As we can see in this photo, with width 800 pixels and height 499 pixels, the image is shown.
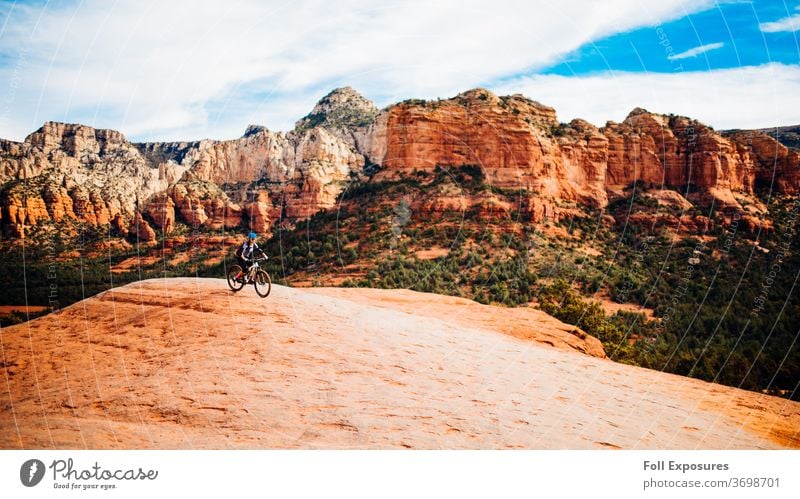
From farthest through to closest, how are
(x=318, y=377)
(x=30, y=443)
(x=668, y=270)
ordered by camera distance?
(x=668, y=270), (x=318, y=377), (x=30, y=443)

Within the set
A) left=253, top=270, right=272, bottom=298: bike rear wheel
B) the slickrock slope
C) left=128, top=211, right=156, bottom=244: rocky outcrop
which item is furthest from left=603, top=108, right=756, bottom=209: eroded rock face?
left=253, top=270, right=272, bottom=298: bike rear wheel

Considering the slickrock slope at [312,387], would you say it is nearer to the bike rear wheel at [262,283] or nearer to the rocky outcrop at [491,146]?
the bike rear wheel at [262,283]

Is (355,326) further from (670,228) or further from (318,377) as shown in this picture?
(670,228)

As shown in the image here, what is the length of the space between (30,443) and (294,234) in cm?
5209

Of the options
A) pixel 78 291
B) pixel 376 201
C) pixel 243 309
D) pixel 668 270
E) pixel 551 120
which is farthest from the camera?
pixel 551 120

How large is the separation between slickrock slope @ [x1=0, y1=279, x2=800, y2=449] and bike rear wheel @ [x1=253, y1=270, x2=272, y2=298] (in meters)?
0.29

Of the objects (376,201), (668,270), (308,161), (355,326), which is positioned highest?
(308,161)

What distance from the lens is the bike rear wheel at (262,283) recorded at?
1276cm

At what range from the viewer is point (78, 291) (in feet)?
114

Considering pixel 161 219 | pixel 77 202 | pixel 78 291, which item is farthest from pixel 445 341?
pixel 161 219

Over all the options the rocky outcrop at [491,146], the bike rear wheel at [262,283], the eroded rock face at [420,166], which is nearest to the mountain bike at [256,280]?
the bike rear wheel at [262,283]
